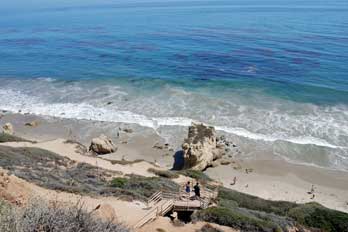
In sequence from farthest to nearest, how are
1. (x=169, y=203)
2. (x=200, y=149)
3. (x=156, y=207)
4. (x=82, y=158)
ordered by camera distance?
(x=200, y=149) < (x=82, y=158) < (x=169, y=203) < (x=156, y=207)

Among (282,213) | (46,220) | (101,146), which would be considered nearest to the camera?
(46,220)

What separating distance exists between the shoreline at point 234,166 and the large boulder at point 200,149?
99 cm

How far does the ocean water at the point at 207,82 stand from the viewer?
33.2 metres

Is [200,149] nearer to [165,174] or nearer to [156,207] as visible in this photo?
[165,174]

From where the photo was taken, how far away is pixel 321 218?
17.9 m

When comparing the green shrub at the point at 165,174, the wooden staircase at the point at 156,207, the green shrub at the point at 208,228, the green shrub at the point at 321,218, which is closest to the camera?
the green shrub at the point at 208,228

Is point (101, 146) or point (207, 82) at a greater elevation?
point (207, 82)

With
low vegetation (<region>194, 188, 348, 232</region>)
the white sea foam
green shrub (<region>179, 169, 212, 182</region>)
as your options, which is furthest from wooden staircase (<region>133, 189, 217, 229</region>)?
the white sea foam

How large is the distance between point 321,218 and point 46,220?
557 inches

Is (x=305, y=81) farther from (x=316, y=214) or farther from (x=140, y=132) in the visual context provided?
(x=316, y=214)

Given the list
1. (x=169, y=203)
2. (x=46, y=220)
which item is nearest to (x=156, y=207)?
(x=169, y=203)

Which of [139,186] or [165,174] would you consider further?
[165,174]

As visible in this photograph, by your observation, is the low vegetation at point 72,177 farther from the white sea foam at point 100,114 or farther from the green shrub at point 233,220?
the white sea foam at point 100,114

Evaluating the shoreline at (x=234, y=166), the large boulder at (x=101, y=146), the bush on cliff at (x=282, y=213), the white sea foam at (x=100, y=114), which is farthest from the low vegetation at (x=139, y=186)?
the white sea foam at (x=100, y=114)
